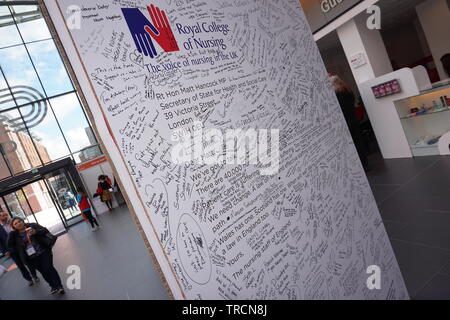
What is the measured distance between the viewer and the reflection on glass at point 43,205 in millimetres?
11539

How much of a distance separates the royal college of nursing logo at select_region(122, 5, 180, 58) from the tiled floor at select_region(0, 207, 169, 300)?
284cm

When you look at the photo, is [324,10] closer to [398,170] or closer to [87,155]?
[398,170]

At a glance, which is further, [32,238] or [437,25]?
[437,25]

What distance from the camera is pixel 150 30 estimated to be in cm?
121

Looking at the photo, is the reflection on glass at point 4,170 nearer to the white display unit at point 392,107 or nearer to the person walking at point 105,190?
the person walking at point 105,190

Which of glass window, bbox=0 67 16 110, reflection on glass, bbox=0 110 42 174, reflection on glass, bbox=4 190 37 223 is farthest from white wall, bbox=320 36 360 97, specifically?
reflection on glass, bbox=4 190 37 223

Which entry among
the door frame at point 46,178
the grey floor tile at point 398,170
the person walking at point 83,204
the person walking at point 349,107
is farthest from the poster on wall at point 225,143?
the door frame at point 46,178

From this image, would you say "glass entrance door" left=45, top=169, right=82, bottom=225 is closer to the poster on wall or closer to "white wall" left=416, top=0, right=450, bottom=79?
the poster on wall

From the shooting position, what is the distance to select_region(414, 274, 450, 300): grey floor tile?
217 centimetres

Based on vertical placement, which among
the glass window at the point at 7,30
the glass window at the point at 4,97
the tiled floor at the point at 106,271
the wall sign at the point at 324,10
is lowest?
the tiled floor at the point at 106,271

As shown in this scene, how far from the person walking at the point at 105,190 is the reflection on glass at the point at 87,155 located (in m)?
1.42

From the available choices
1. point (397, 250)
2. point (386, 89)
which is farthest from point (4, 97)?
point (397, 250)

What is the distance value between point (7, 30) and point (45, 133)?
4537 millimetres

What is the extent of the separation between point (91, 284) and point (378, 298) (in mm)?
4056
